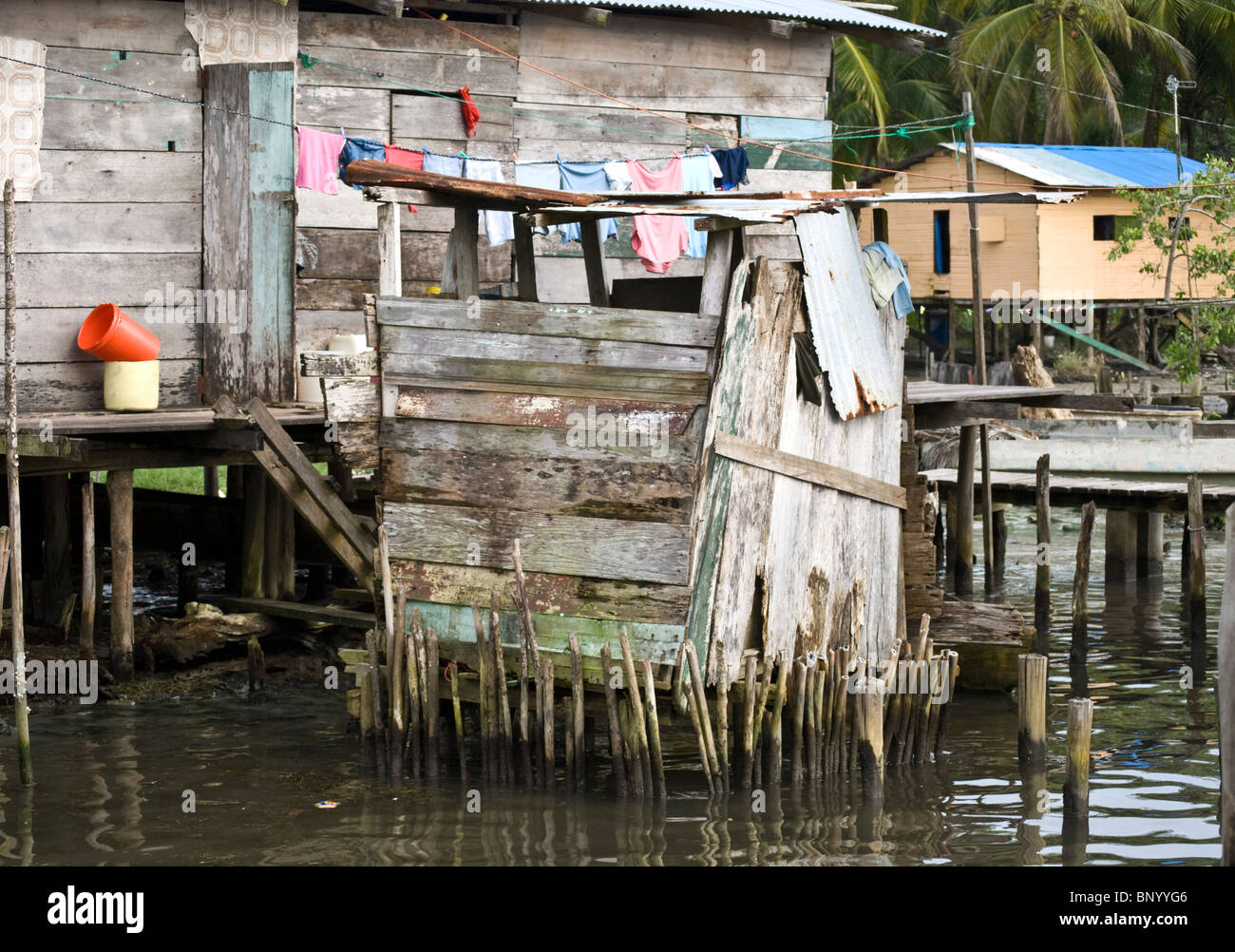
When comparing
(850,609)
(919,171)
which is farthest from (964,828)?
(919,171)

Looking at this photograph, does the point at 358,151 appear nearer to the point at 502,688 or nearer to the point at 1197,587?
the point at 502,688

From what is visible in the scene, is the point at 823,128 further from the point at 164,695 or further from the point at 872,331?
the point at 164,695

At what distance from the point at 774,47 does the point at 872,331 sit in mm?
5513

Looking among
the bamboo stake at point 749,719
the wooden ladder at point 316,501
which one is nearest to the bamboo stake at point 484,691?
the bamboo stake at point 749,719

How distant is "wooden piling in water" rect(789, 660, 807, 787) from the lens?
9.31 meters

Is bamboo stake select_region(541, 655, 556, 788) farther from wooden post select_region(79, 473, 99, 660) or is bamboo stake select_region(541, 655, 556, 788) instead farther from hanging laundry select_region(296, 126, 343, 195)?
hanging laundry select_region(296, 126, 343, 195)

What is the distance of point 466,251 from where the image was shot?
33.1 feet

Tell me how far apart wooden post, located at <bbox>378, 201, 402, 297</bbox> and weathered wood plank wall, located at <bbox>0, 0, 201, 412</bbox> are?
3577 millimetres

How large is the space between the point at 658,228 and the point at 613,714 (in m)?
7.01

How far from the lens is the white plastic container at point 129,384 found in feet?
40.8

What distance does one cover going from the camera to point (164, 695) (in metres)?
12.6

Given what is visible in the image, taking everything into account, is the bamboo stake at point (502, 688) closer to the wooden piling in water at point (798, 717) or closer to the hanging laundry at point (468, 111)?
the wooden piling in water at point (798, 717)

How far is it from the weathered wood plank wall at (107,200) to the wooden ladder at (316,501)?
2028mm

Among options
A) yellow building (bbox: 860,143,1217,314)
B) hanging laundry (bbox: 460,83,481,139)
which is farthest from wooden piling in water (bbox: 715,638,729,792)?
yellow building (bbox: 860,143,1217,314)
